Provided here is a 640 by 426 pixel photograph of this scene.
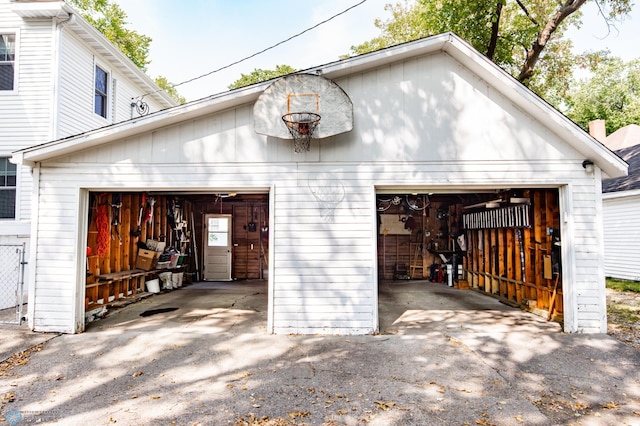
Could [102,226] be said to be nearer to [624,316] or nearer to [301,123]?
[301,123]

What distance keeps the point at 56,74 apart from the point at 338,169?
7.27 m

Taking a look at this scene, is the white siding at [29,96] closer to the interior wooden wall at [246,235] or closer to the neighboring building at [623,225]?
the interior wooden wall at [246,235]

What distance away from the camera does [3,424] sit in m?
3.51

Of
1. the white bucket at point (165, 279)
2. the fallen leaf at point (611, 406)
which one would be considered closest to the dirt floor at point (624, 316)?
the fallen leaf at point (611, 406)

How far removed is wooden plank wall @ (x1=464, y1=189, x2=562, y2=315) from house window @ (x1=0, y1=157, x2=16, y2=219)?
1113 centimetres

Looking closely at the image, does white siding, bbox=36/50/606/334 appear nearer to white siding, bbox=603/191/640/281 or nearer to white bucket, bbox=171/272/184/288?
white bucket, bbox=171/272/184/288

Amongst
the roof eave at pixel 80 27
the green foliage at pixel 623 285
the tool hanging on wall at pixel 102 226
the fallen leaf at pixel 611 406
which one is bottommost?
the fallen leaf at pixel 611 406

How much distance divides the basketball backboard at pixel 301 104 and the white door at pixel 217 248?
26.7 ft

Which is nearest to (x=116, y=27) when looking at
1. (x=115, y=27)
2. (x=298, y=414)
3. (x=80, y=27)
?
(x=115, y=27)

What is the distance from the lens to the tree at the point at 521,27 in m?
12.8

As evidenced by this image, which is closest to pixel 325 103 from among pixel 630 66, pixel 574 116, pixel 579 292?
pixel 579 292

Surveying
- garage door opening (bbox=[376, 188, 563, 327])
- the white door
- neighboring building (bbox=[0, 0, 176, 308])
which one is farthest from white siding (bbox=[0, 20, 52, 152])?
garage door opening (bbox=[376, 188, 563, 327])

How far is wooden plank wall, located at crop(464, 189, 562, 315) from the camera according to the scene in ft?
23.2

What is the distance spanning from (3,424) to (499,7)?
52.6 ft
